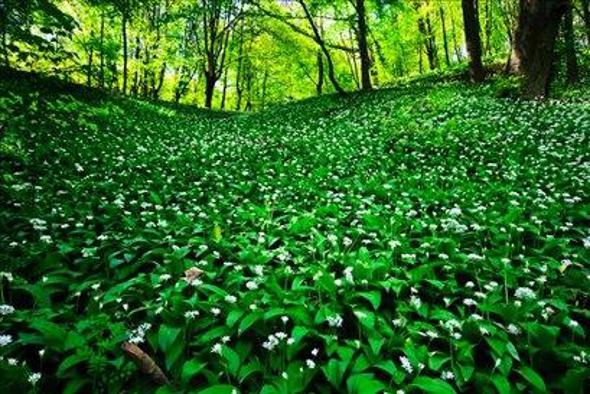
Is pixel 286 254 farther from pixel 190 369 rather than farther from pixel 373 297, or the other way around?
pixel 190 369

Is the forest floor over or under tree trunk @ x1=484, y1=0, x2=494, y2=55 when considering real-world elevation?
under

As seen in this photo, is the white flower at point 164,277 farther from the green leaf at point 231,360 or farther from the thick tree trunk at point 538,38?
the thick tree trunk at point 538,38

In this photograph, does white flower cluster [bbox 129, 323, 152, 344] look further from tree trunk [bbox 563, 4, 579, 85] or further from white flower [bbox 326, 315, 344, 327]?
tree trunk [bbox 563, 4, 579, 85]

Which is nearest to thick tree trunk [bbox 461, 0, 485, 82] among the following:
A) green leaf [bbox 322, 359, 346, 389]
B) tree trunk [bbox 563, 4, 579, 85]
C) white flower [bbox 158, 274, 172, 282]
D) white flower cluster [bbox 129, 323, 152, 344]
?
tree trunk [bbox 563, 4, 579, 85]

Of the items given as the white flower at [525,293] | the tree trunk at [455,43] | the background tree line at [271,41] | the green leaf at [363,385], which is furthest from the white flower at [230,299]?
the tree trunk at [455,43]

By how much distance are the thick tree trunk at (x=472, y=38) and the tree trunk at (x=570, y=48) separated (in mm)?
3912

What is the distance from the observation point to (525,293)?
178 inches

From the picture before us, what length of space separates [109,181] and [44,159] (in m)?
2.12

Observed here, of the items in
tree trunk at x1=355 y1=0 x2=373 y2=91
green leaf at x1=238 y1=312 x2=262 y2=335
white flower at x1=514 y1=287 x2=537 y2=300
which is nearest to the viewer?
green leaf at x1=238 y1=312 x2=262 y2=335

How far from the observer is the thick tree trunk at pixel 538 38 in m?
16.6

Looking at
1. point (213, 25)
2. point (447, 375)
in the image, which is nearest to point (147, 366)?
point (447, 375)

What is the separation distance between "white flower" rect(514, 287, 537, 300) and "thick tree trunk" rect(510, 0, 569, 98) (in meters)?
14.9

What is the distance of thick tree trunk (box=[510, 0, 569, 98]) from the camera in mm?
16625

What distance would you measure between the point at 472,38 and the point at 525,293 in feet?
62.4
